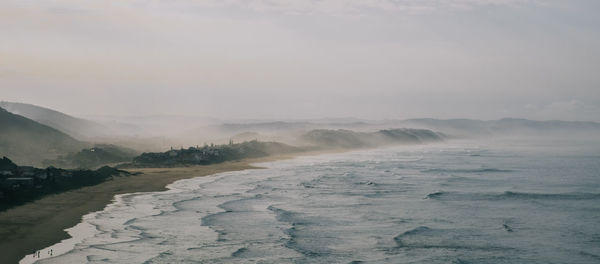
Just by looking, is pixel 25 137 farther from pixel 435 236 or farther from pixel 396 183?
pixel 435 236

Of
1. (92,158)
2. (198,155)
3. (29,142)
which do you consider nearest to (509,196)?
(198,155)

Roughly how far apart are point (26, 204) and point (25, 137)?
80.8 metres

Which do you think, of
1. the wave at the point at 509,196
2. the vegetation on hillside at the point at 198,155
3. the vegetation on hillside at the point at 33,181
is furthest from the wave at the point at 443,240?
the vegetation on hillside at the point at 198,155

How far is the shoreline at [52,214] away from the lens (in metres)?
22.7

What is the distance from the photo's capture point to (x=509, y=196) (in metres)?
42.8

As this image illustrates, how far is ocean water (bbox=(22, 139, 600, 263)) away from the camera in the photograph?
73.2ft

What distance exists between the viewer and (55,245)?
902 inches

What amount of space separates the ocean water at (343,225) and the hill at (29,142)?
57193 mm

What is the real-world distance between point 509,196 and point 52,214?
34.8m

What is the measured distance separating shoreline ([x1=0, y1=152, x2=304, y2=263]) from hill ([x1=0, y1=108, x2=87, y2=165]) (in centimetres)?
4593

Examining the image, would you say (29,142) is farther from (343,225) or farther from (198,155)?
(343,225)

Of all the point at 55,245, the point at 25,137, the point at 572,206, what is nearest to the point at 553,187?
the point at 572,206

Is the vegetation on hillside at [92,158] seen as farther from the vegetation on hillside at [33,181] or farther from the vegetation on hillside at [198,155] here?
the vegetation on hillside at [33,181]

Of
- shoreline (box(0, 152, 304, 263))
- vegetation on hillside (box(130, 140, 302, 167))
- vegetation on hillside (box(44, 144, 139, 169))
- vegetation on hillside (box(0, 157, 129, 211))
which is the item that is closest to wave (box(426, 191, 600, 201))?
shoreline (box(0, 152, 304, 263))
